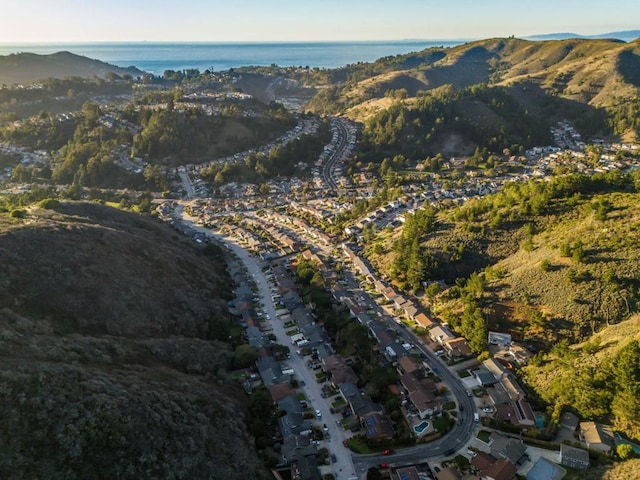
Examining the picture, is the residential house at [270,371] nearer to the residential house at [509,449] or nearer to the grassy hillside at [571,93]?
the residential house at [509,449]

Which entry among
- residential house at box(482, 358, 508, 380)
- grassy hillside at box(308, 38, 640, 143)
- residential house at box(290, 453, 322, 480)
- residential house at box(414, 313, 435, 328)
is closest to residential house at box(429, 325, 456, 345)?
residential house at box(414, 313, 435, 328)

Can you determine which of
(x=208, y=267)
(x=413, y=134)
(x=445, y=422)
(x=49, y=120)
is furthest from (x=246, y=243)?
(x=49, y=120)

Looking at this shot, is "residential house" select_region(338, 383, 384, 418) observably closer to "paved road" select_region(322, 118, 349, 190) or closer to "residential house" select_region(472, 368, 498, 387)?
"residential house" select_region(472, 368, 498, 387)

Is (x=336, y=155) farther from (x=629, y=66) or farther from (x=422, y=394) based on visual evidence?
(x=629, y=66)

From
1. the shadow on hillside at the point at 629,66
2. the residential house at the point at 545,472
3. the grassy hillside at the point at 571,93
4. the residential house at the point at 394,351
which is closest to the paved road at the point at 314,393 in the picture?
the residential house at the point at 394,351

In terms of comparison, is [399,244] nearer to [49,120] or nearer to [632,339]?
[632,339]

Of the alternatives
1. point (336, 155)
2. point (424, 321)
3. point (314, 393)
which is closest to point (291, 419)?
point (314, 393)
